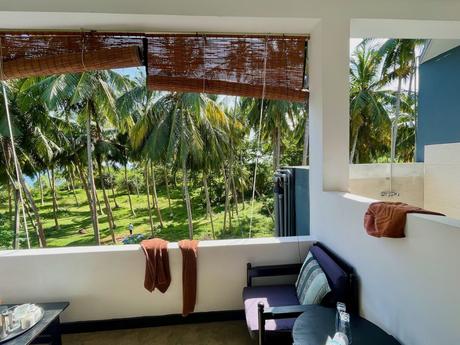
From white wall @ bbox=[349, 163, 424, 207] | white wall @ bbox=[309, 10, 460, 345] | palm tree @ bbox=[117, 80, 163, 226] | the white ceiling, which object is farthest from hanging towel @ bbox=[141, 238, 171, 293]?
palm tree @ bbox=[117, 80, 163, 226]

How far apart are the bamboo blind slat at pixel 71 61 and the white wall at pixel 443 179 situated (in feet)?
11.7

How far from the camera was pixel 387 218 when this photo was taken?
4.39 feet

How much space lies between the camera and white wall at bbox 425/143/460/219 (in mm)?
3031

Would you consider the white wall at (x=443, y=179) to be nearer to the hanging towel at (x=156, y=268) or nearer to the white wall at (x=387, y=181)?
the white wall at (x=387, y=181)

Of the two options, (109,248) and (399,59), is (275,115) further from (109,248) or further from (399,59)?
(109,248)

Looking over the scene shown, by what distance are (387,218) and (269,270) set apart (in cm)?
110

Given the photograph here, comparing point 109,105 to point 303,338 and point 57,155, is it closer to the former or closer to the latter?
point 57,155

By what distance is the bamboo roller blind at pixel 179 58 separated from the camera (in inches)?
84.6

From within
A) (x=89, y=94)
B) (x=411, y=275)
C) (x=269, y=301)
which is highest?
(x=89, y=94)

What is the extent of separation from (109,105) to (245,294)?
776 centimetres

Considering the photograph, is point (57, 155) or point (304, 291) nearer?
point (304, 291)

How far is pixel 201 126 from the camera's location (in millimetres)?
9531

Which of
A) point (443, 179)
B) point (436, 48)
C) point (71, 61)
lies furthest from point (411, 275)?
point (436, 48)

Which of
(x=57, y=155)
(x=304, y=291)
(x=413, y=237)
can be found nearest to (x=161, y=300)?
(x=304, y=291)
